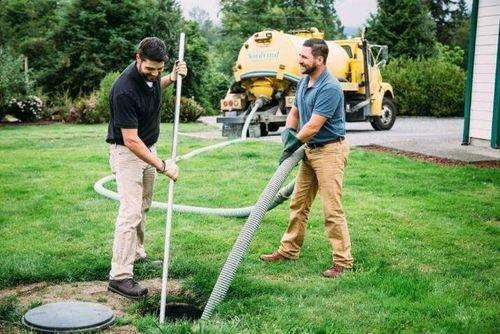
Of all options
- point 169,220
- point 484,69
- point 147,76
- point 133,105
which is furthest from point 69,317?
point 484,69

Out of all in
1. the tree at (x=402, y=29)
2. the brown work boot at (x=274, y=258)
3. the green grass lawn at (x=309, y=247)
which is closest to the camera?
the green grass lawn at (x=309, y=247)

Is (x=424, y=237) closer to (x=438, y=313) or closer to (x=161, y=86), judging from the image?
(x=438, y=313)

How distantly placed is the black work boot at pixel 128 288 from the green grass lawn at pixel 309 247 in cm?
29

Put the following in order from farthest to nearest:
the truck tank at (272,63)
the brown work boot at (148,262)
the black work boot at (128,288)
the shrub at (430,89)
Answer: the shrub at (430,89), the truck tank at (272,63), the brown work boot at (148,262), the black work boot at (128,288)

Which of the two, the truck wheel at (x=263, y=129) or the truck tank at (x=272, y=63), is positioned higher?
the truck tank at (x=272, y=63)

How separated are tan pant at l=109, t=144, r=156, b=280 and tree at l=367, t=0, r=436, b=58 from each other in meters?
37.8

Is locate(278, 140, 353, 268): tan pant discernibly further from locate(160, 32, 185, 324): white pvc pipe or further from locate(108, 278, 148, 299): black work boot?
locate(108, 278, 148, 299): black work boot

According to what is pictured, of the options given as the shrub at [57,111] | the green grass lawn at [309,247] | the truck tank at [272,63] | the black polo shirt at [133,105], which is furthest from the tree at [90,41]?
the black polo shirt at [133,105]

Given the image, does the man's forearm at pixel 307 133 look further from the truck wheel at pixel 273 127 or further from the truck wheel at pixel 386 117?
the truck wheel at pixel 386 117

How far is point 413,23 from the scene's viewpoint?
1590 inches

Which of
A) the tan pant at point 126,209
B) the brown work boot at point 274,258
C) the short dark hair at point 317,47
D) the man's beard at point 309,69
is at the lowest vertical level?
the brown work boot at point 274,258

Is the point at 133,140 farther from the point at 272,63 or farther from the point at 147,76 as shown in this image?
the point at 272,63

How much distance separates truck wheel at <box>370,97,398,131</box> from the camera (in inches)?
691

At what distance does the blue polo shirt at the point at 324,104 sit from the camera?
192 inches
